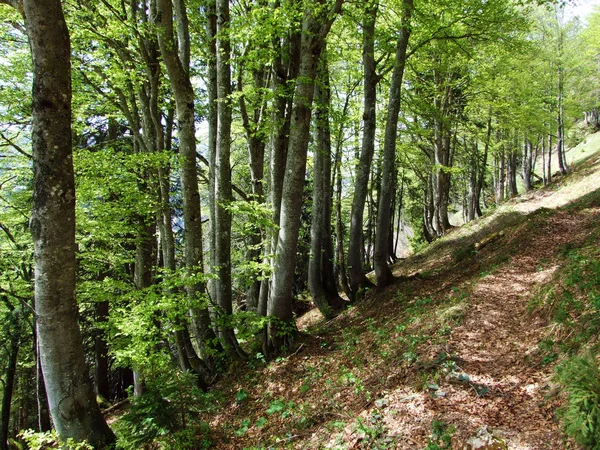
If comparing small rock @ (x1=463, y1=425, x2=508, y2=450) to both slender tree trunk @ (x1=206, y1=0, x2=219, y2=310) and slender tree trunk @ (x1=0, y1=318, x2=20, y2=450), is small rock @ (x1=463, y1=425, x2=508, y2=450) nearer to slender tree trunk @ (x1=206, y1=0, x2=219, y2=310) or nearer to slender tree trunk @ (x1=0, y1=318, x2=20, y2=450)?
slender tree trunk @ (x1=206, y1=0, x2=219, y2=310)

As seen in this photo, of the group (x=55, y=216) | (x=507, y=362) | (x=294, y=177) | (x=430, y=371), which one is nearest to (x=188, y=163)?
(x=294, y=177)

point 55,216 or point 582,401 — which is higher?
point 55,216

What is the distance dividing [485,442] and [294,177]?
5035 millimetres

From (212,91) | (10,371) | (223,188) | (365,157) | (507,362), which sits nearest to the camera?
(507,362)

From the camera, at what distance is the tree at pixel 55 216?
377cm

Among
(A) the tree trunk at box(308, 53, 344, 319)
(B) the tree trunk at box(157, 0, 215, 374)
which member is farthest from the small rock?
(A) the tree trunk at box(308, 53, 344, 319)

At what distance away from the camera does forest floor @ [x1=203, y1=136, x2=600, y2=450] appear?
3910 millimetres

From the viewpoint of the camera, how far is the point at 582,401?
3340 mm

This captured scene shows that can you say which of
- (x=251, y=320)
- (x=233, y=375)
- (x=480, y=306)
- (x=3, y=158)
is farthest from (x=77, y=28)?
(x=480, y=306)

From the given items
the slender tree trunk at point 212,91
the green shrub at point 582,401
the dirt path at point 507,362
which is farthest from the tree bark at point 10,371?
the green shrub at point 582,401

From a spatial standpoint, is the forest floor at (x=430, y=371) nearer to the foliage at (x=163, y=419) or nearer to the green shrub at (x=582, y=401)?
the green shrub at (x=582, y=401)

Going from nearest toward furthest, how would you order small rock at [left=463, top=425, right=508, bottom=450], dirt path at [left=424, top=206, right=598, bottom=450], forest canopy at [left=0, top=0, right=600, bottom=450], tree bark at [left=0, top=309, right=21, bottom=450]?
small rock at [left=463, top=425, right=508, bottom=450] < dirt path at [left=424, top=206, right=598, bottom=450] < forest canopy at [left=0, top=0, right=600, bottom=450] < tree bark at [left=0, top=309, right=21, bottom=450]

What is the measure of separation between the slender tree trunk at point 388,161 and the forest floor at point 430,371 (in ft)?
3.20

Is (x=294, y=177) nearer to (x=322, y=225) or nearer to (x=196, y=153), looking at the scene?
(x=322, y=225)
